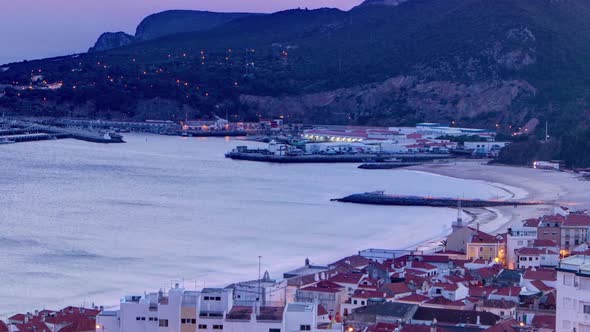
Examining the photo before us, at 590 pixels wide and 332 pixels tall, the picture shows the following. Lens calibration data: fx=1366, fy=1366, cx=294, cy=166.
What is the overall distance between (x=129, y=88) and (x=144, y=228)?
60.1 meters

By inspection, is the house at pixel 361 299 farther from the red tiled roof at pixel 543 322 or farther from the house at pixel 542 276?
the red tiled roof at pixel 543 322

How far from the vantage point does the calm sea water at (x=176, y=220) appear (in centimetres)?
2034

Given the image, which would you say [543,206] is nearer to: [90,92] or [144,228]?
[144,228]

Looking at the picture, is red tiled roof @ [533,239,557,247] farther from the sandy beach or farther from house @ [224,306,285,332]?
house @ [224,306,285,332]

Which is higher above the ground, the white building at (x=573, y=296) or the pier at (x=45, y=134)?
the white building at (x=573, y=296)

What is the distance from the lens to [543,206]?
102 ft

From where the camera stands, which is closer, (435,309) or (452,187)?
(435,309)

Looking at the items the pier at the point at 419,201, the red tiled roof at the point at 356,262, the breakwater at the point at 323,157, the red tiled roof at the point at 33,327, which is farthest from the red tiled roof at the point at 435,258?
the breakwater at the point at 323,157

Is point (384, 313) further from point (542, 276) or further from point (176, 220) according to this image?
point (176, 220)

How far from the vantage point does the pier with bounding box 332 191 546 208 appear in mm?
33031

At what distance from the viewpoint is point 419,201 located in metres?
34.6

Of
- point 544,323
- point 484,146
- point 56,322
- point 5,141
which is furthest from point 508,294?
point 5,141

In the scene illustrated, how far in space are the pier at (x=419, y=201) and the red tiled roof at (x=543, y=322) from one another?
62.9 ft

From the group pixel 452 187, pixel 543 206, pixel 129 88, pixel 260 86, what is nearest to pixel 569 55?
pixel 260 86
